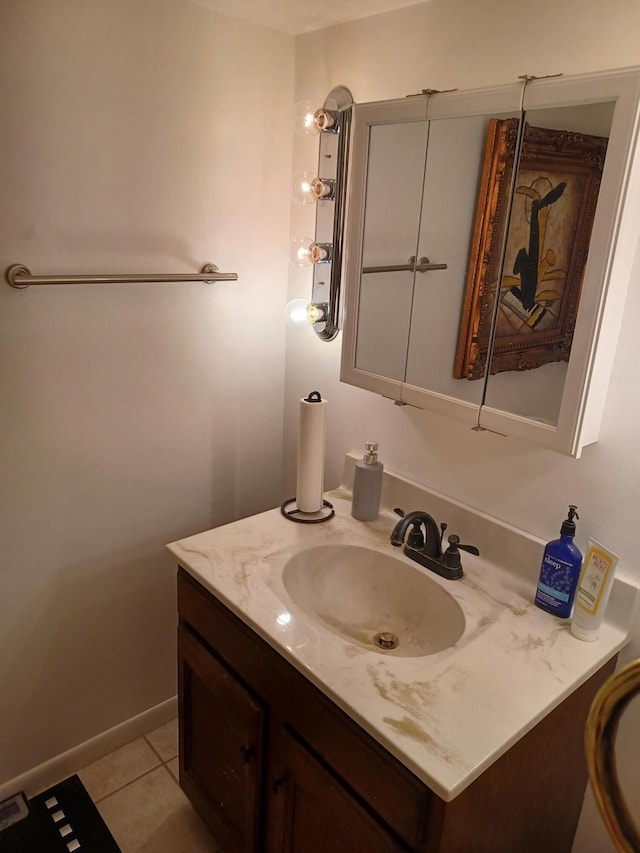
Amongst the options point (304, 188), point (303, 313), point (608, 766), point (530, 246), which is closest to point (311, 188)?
point (304, 188)

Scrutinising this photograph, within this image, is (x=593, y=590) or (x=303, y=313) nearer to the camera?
(x=593, y=590)

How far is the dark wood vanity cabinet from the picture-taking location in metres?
0.97

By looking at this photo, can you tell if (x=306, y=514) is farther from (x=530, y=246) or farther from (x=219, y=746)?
(x=530, y=246)

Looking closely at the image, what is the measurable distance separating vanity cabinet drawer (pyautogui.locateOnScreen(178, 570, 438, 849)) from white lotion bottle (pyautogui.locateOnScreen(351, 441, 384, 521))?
0.42 metres

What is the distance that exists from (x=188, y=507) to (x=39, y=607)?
0.46 m

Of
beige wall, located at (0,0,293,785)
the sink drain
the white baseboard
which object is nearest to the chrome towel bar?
beige wall, located at (0,0,293,785)

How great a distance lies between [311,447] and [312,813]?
29.9 inches

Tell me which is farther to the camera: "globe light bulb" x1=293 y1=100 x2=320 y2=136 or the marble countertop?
"globe light bulb" x1=293 y1=100 x2=320 y2=136

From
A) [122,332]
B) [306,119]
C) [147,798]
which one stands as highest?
[306,119]

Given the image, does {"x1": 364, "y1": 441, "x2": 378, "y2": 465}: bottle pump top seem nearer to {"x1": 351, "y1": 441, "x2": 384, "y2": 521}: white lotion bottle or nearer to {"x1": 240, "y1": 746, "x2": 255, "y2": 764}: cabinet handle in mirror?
{"x1": 351, "y1": 441, "x2": 384, "y2": 521}: white lotion bottle

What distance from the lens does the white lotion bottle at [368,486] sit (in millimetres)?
1507

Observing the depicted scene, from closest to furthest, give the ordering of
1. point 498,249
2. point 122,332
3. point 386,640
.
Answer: point 498,249 < point 386,640 < point 122,332

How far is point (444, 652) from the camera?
1.13 meters

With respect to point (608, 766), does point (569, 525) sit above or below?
below
